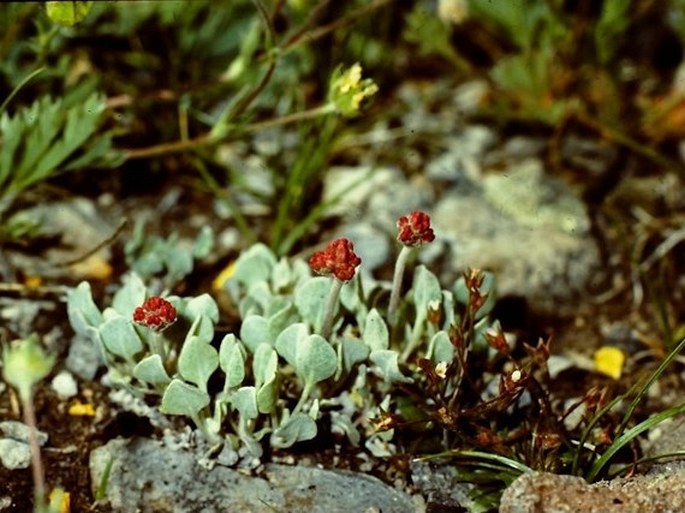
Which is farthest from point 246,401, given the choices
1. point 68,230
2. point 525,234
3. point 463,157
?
point 463,157

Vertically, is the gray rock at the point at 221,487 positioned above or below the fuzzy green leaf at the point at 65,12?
below

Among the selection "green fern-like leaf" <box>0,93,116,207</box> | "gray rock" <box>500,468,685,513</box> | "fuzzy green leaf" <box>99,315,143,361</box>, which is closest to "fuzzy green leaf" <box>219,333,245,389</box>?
"fuzzy green leaf" <box>99,315,143,361</box>

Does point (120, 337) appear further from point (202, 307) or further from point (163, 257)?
point (163, 257)

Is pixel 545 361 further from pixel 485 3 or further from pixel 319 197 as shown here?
pixel 485 3

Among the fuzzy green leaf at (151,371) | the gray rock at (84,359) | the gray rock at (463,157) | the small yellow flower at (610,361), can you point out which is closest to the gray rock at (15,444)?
the gray rock at (84,359)

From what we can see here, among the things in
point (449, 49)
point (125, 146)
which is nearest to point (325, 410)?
point (125, 146)

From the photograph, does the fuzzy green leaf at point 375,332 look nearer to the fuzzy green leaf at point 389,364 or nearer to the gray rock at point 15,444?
the fuzzy green leaf at point 389,364
